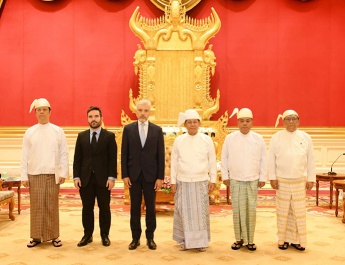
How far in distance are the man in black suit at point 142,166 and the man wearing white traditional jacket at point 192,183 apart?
0.61ft

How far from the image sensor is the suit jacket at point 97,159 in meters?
4.73

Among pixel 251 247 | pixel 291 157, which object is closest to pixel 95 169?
pixel 251 247

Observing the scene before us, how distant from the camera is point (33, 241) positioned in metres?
4.80

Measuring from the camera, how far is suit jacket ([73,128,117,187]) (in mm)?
4734

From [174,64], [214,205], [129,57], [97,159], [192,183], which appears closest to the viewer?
[192,183]

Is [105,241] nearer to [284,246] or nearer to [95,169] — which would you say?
[95,169]

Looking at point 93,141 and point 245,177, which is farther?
point 93,141

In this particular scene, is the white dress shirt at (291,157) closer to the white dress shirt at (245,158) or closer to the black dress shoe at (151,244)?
the white dress shirt at (245,158)

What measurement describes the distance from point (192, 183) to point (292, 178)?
0.97m

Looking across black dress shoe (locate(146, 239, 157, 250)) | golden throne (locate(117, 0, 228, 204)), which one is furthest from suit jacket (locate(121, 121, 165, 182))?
golden throne (locate(117, 0, 228, 204))

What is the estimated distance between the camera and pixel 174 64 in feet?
29.5

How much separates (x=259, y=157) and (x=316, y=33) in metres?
5.74

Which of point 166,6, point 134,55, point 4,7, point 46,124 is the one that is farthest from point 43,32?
point 46,124

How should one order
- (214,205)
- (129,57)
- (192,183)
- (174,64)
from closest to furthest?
(192,183), (214,205), (174,64), (129,57)
